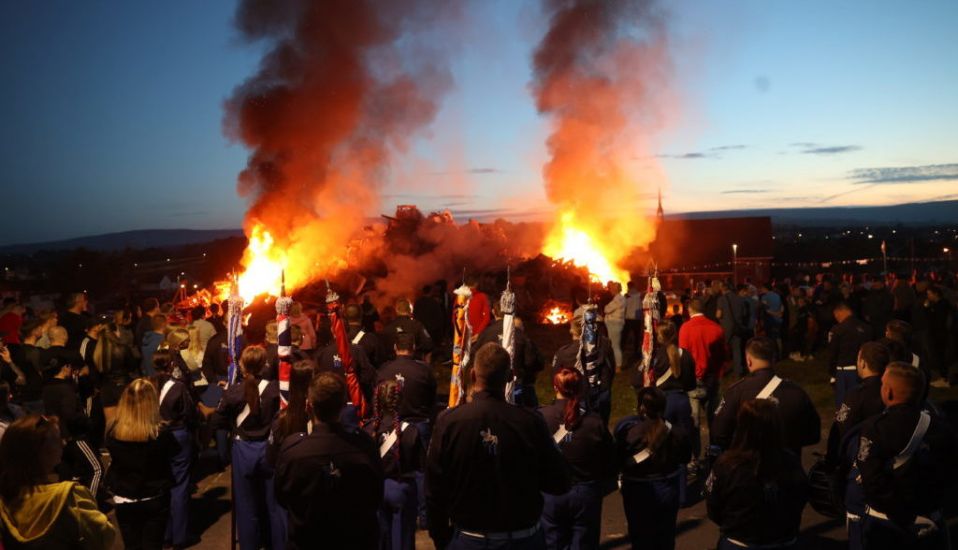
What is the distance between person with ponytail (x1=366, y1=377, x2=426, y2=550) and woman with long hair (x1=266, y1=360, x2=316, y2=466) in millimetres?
528

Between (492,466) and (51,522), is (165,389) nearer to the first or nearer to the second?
(51,522)

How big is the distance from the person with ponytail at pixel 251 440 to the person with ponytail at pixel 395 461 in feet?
4.37

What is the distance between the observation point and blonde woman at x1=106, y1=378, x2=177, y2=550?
614 centimetres

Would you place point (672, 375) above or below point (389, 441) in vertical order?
below

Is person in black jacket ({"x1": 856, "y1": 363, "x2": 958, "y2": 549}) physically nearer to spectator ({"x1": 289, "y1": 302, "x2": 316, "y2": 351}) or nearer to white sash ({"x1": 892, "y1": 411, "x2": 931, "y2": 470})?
white sash ({"x1": 892, "y1": 411, "x2": 931, "y2": 470})

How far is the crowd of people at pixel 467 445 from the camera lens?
4434 mm

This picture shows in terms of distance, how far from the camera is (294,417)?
5.68m

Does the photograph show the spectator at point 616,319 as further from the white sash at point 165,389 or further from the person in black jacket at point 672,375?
the white sash at point 165,389

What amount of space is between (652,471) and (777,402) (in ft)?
3.81

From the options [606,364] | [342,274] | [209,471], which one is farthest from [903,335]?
[342,274]

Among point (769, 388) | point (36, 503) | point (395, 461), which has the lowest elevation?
point (395, 461)

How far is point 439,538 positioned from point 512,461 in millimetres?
665

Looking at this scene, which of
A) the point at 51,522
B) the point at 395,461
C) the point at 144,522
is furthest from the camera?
the point at 144,522

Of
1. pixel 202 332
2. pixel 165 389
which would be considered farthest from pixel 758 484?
pixel 202 332
